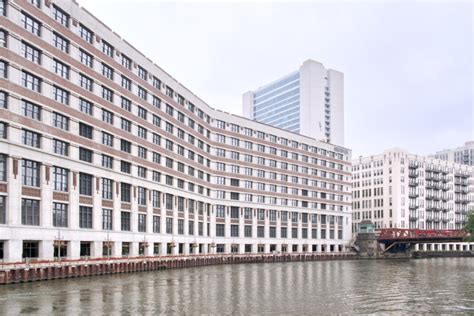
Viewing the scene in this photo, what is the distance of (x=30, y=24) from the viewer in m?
63.8

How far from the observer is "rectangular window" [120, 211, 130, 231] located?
8206 cm

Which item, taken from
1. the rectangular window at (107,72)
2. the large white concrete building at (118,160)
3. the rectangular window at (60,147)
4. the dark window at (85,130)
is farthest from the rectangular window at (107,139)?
the rectangular window at (60,147)

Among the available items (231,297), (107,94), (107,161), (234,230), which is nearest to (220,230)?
(234,230)

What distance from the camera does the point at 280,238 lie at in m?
139

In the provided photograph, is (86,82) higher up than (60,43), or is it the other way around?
(60,43)

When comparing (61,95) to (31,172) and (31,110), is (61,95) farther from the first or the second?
(31,172)

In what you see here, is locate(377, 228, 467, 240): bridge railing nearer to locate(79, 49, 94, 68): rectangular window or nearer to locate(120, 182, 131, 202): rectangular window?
locate(120, 182, 131, 202): rectangular window

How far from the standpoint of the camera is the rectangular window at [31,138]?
61.4 metres

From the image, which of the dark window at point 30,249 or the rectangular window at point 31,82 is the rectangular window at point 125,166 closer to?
the rectangular window at point 31,82

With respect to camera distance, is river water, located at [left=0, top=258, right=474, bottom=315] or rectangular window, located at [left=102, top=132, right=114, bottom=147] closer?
river water, located at [left=0, top=258, right=474, bottom=315]

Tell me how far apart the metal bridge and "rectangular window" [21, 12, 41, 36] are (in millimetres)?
111522

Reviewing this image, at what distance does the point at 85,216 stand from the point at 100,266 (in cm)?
733

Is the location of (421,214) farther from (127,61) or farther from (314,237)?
(127,61)

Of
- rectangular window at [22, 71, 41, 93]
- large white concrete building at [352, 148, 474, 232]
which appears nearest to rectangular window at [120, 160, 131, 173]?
rectangular window at [22, 71, 41, 93]
